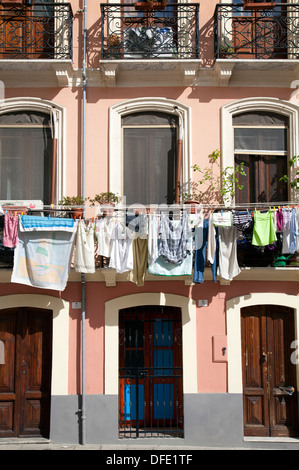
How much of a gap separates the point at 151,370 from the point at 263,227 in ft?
12.6

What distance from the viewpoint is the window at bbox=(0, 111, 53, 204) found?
1113 cm

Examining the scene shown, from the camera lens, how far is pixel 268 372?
35.2ft

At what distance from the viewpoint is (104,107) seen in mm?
11164

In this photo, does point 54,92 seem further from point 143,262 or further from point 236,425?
point 236,425

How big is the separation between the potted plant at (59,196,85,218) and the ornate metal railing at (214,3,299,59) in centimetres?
434

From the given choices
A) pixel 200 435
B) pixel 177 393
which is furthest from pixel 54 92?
pixel 200 435

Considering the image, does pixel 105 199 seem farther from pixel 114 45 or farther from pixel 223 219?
pixel 114 45

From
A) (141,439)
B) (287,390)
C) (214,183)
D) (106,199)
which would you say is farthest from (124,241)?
(287,390)

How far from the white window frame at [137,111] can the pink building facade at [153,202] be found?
0.03 m

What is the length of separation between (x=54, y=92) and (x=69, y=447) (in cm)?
748

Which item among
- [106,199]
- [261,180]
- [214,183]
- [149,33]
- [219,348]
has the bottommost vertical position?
[219,348]

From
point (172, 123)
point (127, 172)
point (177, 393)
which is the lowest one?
point (177, 393)

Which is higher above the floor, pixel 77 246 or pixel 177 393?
pixel 77 246

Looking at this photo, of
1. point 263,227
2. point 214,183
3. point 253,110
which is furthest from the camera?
point 253,110
